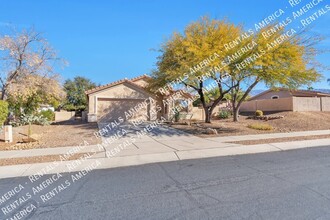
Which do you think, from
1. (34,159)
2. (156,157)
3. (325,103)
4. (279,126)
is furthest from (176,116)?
(325,103)

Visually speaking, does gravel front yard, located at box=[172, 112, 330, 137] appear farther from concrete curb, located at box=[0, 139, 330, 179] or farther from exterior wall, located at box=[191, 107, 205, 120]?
exterior wall, located at box=[191, 107, 205, 120]

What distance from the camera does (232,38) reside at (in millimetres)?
13820

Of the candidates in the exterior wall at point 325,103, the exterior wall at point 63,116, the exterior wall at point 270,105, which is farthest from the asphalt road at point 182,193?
the exterior wall at point 63,116

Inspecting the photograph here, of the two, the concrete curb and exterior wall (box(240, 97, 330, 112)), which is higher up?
exterior wall (box(240, 97, 330, 112))

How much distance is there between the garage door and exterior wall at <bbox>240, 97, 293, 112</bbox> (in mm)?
15237

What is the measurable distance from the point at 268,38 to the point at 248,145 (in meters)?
6.90

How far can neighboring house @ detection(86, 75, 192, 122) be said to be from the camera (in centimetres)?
2014

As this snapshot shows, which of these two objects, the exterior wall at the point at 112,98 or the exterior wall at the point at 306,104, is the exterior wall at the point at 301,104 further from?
the exterior wall at the point at 112,98

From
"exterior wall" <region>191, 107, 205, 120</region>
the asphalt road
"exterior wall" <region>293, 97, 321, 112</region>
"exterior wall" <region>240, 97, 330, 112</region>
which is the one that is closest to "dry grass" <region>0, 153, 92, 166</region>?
the asphalt road

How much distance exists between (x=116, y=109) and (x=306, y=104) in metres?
20.1

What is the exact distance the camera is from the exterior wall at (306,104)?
76.5 feet

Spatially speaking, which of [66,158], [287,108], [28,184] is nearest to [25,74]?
[66,158]

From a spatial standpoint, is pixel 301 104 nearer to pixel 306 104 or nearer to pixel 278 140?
pixel 306 104

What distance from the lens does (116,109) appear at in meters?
20.8
